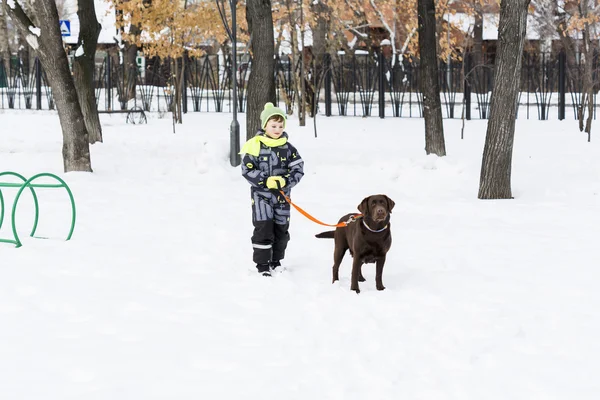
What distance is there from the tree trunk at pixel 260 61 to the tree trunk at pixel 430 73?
101 inches

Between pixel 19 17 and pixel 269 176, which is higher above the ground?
pixel 19 17

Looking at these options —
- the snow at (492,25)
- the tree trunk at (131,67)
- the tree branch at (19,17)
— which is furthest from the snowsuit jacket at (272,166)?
the snow at (492,25)

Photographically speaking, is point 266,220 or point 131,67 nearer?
point 266,220

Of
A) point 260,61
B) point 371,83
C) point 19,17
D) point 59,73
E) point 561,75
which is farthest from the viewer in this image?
point 371,83

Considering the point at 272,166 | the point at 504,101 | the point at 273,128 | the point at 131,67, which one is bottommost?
the point at 272,166

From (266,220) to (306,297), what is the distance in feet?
3.33

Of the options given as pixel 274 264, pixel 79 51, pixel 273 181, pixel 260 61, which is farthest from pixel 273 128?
pixel 79 51

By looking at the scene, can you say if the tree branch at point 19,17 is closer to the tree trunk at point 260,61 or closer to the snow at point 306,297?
the snow at point 306,297

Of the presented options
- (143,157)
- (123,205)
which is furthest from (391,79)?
(123,205)

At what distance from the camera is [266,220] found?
312 inches

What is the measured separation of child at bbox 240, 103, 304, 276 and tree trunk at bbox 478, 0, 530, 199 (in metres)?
5.31

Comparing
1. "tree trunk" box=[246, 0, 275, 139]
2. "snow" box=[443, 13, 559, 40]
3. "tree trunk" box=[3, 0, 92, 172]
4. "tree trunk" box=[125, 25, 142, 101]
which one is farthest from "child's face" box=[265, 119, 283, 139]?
"snow" box=[443, 13, 559, 40]

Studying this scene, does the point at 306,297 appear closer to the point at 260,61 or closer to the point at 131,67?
the point at 260,61

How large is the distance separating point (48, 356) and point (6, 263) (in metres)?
2.97
